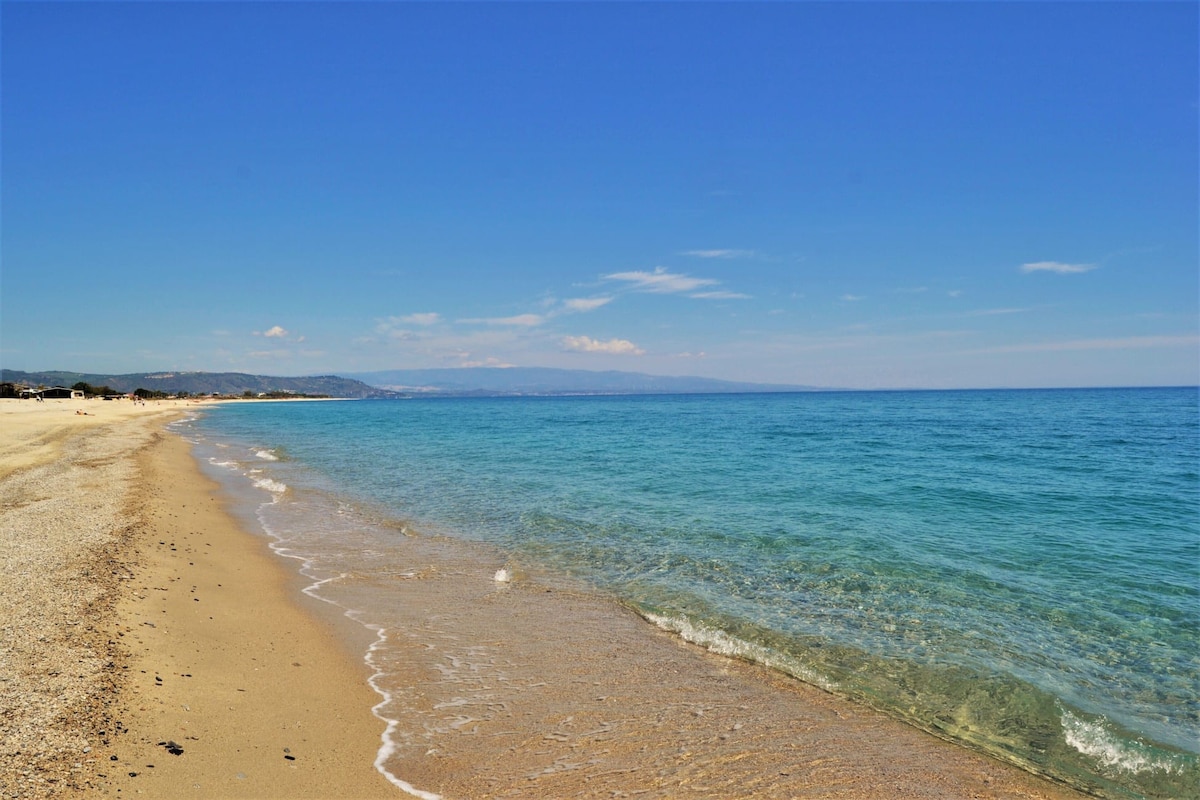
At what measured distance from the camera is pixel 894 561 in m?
13.1

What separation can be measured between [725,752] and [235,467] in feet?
99.9

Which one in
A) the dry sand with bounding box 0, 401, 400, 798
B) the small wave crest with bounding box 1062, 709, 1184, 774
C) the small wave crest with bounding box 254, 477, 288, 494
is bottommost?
the small wave crest with bounding box 254, 477, 288, 494

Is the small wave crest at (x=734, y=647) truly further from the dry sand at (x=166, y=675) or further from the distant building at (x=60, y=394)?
the distant building at (x=60, y=394)

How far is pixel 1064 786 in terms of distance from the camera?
5.82 m

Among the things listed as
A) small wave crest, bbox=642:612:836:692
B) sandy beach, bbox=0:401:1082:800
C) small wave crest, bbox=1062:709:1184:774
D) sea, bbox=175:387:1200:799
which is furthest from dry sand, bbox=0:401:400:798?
small wave crest, bbox=1062:709:1184:774

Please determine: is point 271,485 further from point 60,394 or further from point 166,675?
point 60,394

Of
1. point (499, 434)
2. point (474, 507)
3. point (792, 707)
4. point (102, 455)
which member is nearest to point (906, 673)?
point (792, 707)

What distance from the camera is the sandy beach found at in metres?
5.41

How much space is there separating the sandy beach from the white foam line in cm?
9

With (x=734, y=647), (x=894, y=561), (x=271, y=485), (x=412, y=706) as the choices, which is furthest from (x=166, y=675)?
(x=271, y=485)

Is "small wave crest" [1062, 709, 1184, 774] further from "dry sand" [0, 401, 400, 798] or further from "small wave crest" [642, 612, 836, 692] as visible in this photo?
"dry sand" [0, 401, 400, 798]

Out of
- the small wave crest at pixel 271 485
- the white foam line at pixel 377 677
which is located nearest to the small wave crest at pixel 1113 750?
the white foam line at pixel 377 677

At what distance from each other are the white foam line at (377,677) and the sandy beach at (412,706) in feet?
0.29

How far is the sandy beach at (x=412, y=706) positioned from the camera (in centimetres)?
541
